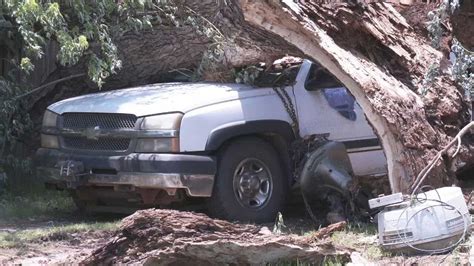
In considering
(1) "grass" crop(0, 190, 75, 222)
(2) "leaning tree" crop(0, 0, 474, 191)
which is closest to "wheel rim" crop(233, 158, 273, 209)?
(2) "leaning tree" crop(0, 0, 474, 191)

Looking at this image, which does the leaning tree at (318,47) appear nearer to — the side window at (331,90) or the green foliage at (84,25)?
the green foliage at (84,25)

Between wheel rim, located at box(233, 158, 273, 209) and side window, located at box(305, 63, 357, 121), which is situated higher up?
side window, located at box(305, 63, 357, 121)

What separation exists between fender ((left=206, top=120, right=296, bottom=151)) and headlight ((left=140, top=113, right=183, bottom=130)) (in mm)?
345

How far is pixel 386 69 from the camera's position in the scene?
26.2 ft

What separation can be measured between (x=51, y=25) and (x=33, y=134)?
7.38 ft

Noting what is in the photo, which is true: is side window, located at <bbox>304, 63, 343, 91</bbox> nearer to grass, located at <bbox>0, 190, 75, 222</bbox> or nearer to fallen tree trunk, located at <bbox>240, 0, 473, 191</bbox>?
fallen tree trunk, located at <bbox>240, 0, 473, 191</bbox>

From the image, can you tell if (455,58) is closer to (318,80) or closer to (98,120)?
(318,80)

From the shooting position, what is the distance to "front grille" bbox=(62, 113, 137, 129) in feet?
26.6

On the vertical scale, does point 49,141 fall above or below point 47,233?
above

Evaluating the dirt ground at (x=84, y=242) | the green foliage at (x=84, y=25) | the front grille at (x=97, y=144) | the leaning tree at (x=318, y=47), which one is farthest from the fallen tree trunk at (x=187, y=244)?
the green foliage at (x=84, y=25)

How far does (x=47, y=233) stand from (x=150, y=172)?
1.09 m

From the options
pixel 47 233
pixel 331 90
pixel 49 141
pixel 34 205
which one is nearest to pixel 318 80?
pixel 331 90

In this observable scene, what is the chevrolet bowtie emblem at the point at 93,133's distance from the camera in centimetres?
824

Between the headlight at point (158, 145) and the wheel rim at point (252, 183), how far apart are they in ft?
2.22
